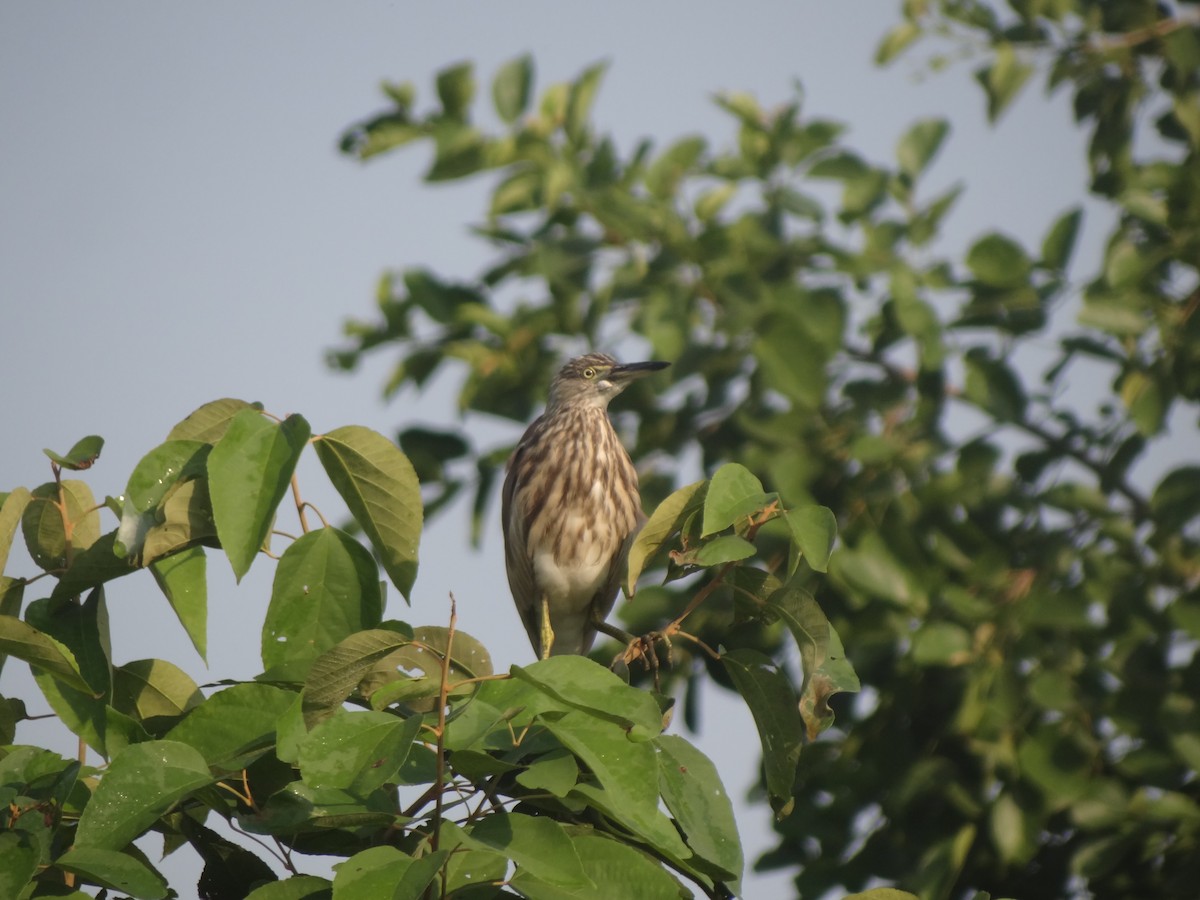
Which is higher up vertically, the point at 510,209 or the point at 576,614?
the point at 510,209

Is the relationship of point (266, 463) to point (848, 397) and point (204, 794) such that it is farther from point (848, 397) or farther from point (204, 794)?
point (848, 397)

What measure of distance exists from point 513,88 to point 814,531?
11.3 ft

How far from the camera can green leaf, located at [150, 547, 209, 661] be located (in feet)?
9.10

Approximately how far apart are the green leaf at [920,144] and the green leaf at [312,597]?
10.6 feet

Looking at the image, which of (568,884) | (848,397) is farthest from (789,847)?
(568,884)

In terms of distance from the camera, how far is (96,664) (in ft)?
8.50

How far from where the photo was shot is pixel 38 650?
2346mm

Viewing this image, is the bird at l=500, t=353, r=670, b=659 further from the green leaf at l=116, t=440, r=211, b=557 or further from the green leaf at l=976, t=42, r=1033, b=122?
the green leaf at l=116, t=440, r=211, b=557

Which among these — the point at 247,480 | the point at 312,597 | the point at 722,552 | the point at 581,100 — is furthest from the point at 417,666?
the point at 581,100

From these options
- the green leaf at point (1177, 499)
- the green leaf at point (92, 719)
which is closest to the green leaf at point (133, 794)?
the green leaf at point (92, 719)

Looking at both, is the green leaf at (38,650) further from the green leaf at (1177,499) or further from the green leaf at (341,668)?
the green leaf at (1177,499)

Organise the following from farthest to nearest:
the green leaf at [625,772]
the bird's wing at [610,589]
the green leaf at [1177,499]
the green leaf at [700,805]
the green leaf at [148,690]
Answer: the bird's wing at [610,589] → the green leaf at [1177,499] → the green leaf at [148,690] → the green leaf at [700,805] → the green leaf at [625,772]

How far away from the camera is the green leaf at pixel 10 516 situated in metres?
2.62

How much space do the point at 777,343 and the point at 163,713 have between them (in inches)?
103
